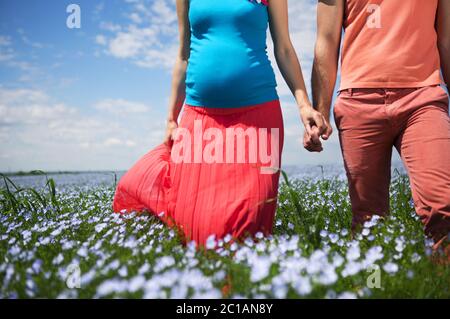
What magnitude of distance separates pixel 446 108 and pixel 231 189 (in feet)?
5.08

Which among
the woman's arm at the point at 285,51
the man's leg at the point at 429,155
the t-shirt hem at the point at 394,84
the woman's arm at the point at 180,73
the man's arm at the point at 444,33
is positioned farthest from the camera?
the woman's arm at the point at 180,73

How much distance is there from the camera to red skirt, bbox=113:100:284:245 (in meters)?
2.84

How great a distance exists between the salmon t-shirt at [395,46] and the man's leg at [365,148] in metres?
0.12

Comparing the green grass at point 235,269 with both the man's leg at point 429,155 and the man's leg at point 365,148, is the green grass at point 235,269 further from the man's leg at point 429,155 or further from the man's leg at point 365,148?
the man's leg at point 365,148

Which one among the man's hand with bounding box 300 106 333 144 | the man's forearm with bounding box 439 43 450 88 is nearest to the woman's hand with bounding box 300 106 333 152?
the man's hand with bounding box 300 106 333 144

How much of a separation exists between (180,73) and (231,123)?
2.26 ft

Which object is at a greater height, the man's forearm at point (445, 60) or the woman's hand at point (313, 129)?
the man's forearm at point (445, 60)

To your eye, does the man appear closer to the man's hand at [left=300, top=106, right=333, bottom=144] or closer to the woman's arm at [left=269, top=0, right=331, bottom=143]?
the man's hand at [left=300, top=106, right=333, bottom=144]

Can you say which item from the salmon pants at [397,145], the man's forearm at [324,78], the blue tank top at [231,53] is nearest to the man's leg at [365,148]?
the salmon pants at [397,145]

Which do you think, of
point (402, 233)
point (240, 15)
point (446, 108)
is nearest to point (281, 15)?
point (240, 15)

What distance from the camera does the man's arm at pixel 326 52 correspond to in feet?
9.77

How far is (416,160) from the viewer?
8.64 ft

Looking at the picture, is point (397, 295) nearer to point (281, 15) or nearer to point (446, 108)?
point (446, 108)
